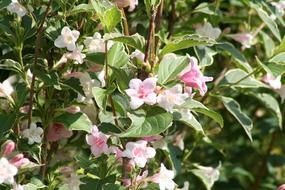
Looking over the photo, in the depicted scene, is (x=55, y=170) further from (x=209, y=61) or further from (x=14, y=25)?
(x=209, y=61)

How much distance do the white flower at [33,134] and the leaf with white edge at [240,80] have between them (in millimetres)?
661

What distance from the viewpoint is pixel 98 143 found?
1598 millimetres

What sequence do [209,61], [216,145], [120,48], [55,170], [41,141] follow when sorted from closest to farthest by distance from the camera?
[120,48] → [41,141] → [55,170] → [209,61] → [216,145]

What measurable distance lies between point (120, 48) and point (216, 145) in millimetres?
874

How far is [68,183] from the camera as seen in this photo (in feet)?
5.77

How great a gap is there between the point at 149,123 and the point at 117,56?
189 mm

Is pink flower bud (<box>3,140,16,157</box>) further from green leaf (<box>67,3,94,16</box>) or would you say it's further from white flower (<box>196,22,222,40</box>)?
white flower (<box>196,22,222,40</box>)

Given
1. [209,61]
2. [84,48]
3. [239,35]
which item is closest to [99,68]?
[84,48]

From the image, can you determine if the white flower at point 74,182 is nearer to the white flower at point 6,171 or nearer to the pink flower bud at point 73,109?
the pink flower bud at point 73,109

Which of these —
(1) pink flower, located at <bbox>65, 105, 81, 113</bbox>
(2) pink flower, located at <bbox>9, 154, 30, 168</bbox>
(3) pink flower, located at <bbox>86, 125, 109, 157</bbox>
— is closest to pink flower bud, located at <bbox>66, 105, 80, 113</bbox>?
(1) pink flower, located at <bbox>65, 105, 81, 113</bbox>

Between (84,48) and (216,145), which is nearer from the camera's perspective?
(84,48)

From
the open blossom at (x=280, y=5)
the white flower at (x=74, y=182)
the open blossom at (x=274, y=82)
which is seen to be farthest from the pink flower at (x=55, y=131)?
the open blossom at (x=280, y=5)

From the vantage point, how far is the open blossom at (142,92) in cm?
147

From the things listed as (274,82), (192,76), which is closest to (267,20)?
(274,82)
